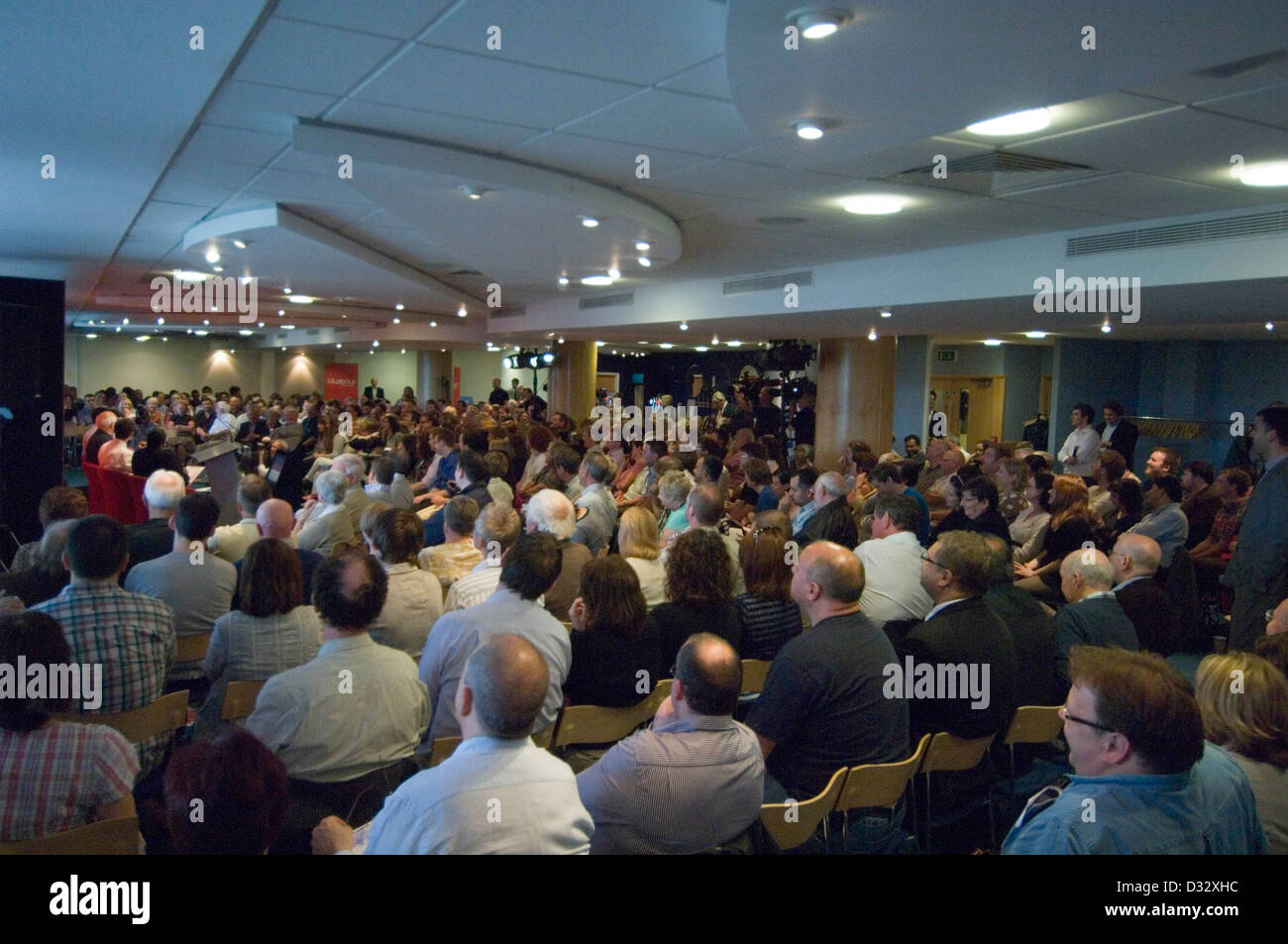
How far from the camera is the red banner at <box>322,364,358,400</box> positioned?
2861cm

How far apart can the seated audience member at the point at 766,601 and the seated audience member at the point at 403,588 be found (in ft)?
4.27

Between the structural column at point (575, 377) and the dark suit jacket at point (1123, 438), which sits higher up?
the structural column at point (575, 377)

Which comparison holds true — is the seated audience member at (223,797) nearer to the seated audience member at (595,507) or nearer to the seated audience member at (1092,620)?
the seated audience member at (1092,620)

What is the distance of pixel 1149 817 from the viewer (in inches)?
70.6

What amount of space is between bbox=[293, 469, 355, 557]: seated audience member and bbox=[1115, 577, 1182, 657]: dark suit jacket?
409 centimetres

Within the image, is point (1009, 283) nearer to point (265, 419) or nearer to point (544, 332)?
point (544, 332)

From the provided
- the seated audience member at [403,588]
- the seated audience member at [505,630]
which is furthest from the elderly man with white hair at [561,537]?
the seated audience member at [505,630]

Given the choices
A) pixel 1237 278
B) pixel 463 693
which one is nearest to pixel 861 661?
pixel 463 693

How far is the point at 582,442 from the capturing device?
1032 centimetres

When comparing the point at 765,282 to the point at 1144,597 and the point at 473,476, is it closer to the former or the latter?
the point at 473,476

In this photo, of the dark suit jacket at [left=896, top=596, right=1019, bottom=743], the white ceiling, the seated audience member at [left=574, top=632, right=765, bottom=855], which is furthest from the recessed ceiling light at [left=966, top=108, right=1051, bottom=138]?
the seated audience member at [left=574, top=632, right=765, bottom=855]

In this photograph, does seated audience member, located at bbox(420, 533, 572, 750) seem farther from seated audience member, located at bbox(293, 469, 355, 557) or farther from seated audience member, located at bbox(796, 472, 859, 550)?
seated audience member, located at bbox(293, 469, 355, 557)

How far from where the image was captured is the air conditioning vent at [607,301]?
11.7 meters
